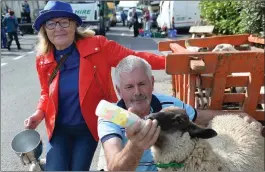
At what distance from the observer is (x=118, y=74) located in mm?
2535

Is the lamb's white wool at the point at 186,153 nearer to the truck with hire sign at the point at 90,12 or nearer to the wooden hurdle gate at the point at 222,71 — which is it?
the wooden hurdle gate at the point at 222,71

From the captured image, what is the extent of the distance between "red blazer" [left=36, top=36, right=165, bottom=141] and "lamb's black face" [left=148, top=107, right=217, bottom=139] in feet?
2.53

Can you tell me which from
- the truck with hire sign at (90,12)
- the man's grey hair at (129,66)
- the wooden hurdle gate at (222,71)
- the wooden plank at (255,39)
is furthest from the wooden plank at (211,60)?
the truck with hire sign at (90,12)

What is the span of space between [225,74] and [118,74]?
113cm

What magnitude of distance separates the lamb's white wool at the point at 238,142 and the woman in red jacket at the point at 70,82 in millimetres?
908

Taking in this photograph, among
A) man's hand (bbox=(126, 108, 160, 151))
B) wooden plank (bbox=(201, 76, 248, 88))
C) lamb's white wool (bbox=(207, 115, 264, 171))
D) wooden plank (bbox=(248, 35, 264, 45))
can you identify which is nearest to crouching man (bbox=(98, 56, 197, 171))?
man's hand (bbox=(126, 108, 160, 151))

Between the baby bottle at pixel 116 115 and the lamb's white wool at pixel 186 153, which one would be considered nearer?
the baby bottle at pixel 116 115

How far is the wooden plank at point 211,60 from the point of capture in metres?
3.10

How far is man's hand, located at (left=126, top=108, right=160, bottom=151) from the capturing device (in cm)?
181

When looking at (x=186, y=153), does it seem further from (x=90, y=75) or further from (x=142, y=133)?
(x=90, y=75)

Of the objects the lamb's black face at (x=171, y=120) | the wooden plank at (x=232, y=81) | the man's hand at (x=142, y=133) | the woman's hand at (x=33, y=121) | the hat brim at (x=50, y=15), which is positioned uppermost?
the hat brim at (x=50, y=15)

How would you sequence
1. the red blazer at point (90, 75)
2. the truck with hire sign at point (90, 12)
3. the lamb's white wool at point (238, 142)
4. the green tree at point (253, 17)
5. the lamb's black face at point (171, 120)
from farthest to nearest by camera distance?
the truck with hire sign at point (90, 12), the green tree at point (253, 17), the red blazer at point (90, 75), the lamb's white wool at point (238, 142), the lamb's black face at point (171, 120)

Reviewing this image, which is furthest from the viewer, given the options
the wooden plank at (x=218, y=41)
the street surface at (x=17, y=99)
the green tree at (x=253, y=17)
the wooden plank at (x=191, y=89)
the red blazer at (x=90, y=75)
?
the green tree at (x=253, y=17)

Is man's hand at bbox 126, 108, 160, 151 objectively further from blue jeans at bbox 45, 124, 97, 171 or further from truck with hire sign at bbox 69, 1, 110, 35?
truck with hire sign at bbox 69, 1, 110, 35
